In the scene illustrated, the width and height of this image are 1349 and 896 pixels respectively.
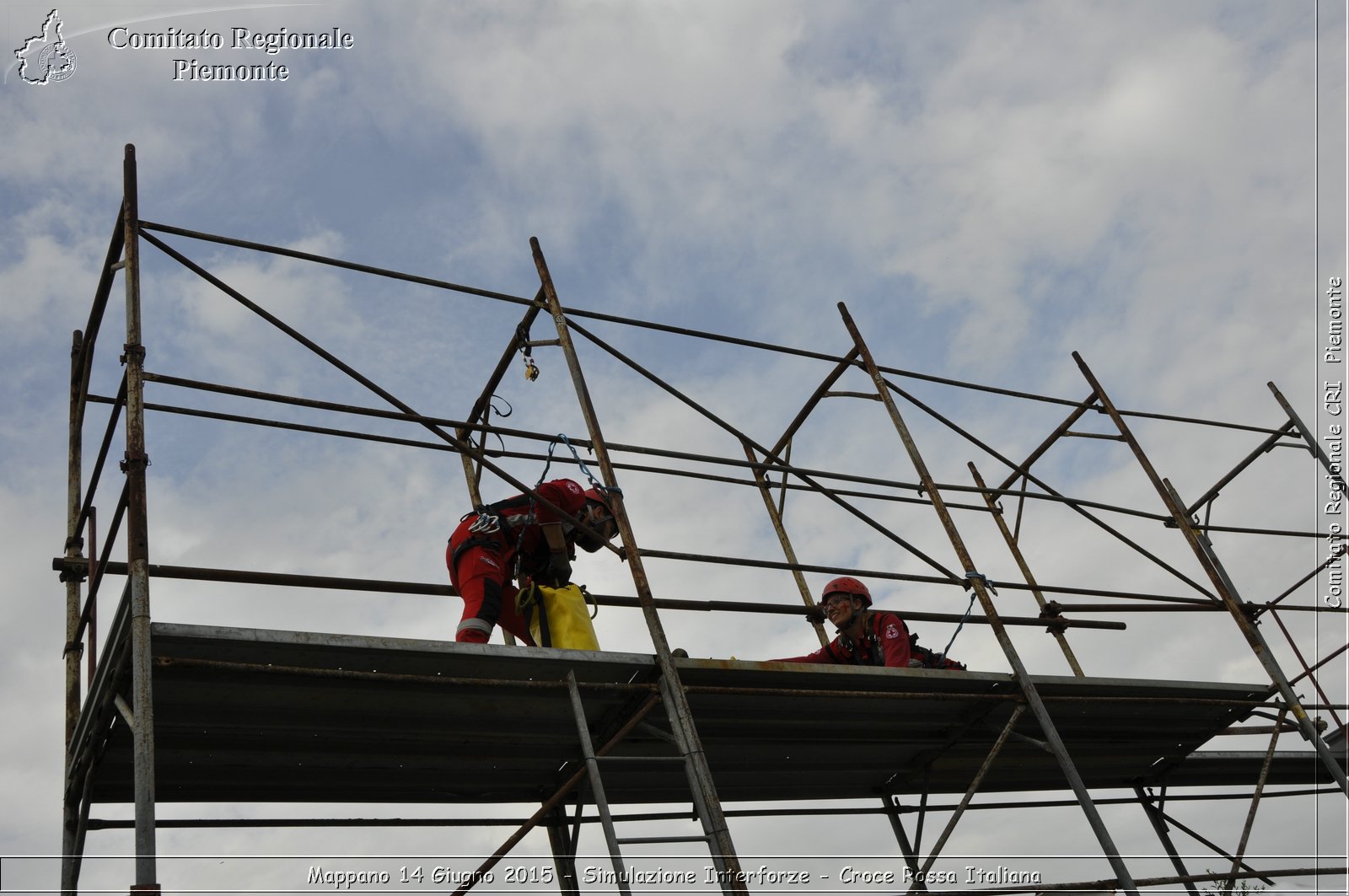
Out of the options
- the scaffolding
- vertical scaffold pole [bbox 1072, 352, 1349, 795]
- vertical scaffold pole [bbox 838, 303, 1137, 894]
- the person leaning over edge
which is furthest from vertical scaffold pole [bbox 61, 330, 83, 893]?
vertical scaffold pole [bbox 1072, 352, 1349, 795]

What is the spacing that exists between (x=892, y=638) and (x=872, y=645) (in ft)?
1.14

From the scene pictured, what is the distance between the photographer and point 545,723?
6984 mm

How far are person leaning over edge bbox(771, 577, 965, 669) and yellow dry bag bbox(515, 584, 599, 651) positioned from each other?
5.33 ft

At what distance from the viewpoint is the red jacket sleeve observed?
834 centimetres

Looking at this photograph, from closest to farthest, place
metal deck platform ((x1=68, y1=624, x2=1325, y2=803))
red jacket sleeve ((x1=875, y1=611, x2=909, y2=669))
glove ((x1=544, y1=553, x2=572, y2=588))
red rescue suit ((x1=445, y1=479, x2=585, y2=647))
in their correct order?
metal deck platform ((x1=68, y1=624, x2=1325, y2=803)) → red rescue suit ((x1=445, y1=479, x2=585, y2=647)) → glove ((x1=544, y1=553, x2=572, y2=588)) → red jacket sleeve ((x1=875, y1=611, x2=909, y2=669))

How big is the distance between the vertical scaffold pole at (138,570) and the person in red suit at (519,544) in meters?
2.06

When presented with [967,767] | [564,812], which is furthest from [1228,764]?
[564,812]

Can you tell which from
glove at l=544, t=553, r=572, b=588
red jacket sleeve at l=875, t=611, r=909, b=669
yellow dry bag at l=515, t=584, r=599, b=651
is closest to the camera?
yellow dry bag at l=515, t=584, r=599, b=651

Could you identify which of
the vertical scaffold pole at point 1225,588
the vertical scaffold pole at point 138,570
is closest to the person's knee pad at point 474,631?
the vertical scaffold pole at point 138,570

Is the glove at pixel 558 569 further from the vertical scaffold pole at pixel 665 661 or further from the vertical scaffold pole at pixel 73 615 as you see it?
the vertical scaffold pole at pixel 73 615

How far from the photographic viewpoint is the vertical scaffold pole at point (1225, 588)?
8672 millimetres

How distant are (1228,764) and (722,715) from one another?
5.09 meters

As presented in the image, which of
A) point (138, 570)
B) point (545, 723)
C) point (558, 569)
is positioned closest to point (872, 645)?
point (558, 569)

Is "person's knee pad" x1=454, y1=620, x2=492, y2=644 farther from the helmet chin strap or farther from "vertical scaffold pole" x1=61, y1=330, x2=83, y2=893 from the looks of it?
the helmet chin strap
